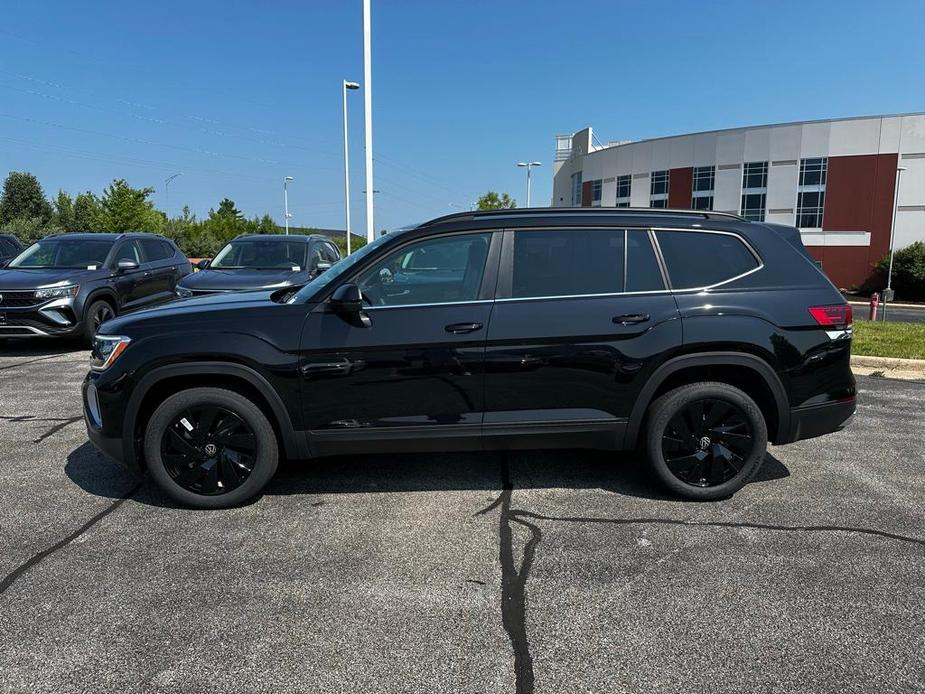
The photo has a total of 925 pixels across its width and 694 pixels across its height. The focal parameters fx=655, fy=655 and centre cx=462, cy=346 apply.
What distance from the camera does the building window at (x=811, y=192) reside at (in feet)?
166

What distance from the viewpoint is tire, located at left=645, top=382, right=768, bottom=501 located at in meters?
4.01

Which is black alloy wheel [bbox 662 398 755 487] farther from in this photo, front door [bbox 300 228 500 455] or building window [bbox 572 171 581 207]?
building window [bbox 572 171 581 207]

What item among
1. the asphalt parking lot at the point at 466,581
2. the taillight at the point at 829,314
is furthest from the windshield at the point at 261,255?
the taillight at the point at 829,314

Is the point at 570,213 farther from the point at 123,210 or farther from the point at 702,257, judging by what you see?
the point at 123,210

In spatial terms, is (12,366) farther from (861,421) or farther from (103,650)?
(861,421)

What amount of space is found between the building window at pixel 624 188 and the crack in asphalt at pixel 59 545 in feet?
198

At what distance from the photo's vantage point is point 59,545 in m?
3.53

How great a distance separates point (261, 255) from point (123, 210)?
117 feet

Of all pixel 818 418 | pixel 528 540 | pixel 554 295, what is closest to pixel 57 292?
pixel 554 295

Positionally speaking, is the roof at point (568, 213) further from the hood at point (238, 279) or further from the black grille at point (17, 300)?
the black grille at point (17, 300)

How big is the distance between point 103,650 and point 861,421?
6.18 meters

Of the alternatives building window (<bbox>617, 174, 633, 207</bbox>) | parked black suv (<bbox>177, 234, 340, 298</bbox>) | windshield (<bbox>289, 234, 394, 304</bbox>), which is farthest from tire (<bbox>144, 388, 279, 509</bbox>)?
building window (<bbox>617, 174, 633, 207</bbox>)

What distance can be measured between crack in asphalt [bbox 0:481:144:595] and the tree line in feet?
132

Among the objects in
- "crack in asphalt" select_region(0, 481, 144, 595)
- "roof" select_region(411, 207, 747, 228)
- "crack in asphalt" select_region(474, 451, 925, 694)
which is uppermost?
"roof" select_region(411, 207, 747, 228)
